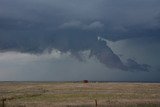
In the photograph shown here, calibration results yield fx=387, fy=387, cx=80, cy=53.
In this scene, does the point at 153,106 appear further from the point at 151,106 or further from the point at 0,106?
the point at 0,106

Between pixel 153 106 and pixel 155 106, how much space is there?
0.25 meters

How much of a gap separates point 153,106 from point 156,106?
0.33 m

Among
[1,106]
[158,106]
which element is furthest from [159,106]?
[1,106]

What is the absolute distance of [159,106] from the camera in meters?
39.8

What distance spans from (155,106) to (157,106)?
0.56m

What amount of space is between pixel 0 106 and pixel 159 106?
52.8 feet

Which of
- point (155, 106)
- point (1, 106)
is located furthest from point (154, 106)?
point (1, 106)

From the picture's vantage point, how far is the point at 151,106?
132ft

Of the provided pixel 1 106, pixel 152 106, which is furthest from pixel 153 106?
pixel 1 106

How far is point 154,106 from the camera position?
131 feet

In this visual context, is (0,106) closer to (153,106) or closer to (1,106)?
(1,106)

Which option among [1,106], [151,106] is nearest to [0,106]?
[1,106]

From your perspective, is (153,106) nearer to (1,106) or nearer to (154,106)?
(154,106)

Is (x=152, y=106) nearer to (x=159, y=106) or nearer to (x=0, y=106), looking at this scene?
(x=159, y=106)
